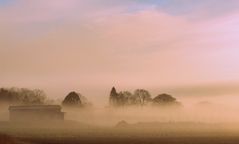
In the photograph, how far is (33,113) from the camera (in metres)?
162

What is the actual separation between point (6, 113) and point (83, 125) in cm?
2941

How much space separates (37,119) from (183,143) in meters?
83.1

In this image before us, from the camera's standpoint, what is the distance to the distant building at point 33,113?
527ft

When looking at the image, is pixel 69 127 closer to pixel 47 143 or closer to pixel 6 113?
pixel 6 113

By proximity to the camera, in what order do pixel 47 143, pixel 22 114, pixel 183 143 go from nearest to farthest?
pixel 47 143 → pixel 183 143 → pixel 22 114

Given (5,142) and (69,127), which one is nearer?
(5,142)

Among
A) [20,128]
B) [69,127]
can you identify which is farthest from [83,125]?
[20,128]

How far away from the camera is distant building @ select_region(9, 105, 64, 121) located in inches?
6329

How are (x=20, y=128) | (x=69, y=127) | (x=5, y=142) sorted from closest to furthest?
(x=5, y=142)
(x=20, y=128)
(x=69, y=127)

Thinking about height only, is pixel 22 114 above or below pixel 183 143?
above

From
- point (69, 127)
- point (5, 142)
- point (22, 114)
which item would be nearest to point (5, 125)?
point (22, 114)

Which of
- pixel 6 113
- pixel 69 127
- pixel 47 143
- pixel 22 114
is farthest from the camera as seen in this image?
pixel 6 113

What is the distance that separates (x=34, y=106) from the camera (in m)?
164

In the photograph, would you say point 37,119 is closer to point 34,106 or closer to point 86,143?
point 34,106
